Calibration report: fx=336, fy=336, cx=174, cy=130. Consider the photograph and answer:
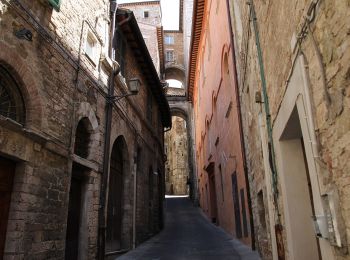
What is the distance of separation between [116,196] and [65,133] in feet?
12.2

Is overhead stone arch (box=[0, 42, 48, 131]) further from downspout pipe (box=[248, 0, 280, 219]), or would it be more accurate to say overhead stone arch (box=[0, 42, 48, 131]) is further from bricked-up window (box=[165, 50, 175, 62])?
bricked-up window (box=[165, 50, 175, 62])

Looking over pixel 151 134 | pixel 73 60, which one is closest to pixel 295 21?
pixel 73 60

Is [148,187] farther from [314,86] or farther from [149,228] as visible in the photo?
[314,86]

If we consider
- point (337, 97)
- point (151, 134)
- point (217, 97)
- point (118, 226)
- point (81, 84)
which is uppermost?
point (217, 97)

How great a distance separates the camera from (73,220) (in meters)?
6.58

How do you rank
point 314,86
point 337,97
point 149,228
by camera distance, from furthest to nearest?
point 149,228 < point 314,86 < point 337,97

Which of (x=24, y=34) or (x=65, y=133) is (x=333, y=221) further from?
(x=65, y=133)

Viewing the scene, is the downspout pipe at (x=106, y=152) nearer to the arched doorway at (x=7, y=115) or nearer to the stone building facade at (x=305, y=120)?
the arched doorway at (x=7, y=115)

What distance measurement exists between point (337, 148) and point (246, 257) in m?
5.77

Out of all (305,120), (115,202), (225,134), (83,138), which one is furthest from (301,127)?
(225,134)

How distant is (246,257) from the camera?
7297 millimetres

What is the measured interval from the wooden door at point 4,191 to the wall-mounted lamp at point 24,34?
5.75ft

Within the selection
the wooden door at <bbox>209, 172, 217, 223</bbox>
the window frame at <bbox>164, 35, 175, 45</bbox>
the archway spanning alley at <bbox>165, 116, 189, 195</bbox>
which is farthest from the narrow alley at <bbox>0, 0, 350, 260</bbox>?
the archway spanning alley at <bbox>165, 116, 189, 195</bbox>

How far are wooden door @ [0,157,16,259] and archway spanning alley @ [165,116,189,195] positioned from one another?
37.2 meters
